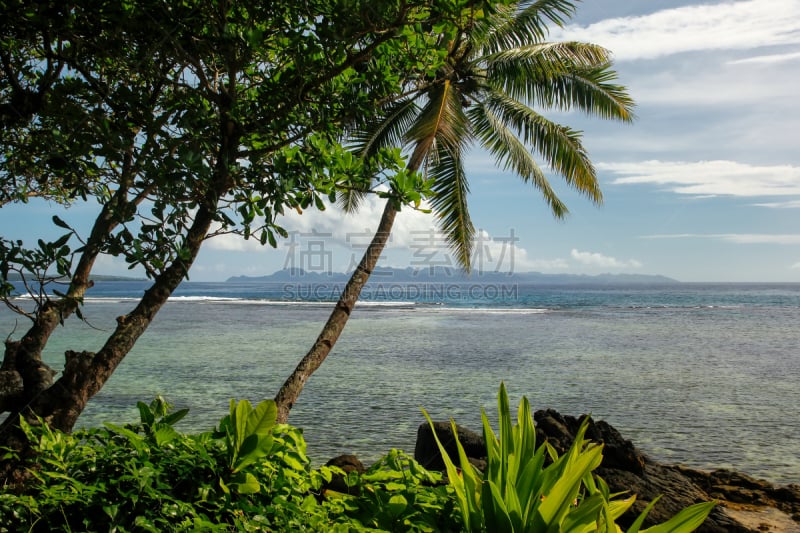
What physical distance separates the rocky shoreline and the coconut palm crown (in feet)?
14.1

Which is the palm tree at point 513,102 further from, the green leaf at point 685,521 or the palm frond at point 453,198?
the green leaf at point 685,521

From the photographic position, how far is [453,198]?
10.5m

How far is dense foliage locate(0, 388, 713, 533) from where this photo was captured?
2512mm

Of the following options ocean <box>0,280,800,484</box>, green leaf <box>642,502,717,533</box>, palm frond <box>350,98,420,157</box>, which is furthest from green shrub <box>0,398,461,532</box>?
palm frond <box>350,98,420,157</box>

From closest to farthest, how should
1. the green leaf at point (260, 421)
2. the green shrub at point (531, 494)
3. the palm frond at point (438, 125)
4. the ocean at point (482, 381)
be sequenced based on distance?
the green shrub at point (531, 494)
the green leaf at point (260, 421)
the palm frond at point (438, 125)
the ocean at point (482, 381)

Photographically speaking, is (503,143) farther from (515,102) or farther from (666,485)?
(666,485)

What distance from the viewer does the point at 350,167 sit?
12.4 feet

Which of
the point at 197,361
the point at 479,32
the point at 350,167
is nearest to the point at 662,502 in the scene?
the point at 350,167

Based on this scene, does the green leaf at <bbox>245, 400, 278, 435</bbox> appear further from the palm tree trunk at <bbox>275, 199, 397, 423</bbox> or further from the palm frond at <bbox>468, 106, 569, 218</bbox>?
the palm frond at <bbox>468, 106, 569, 218</bbox>

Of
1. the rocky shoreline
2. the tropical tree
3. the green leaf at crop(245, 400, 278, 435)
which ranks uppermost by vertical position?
the tropical tree

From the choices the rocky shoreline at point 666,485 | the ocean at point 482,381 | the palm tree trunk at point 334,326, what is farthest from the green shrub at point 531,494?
the palm tree trunk at point 334,326

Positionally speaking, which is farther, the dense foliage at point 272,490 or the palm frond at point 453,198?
the palm frond at point 453,198

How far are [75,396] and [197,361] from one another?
46.2 ft

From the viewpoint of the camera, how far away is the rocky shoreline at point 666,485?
5.79m
